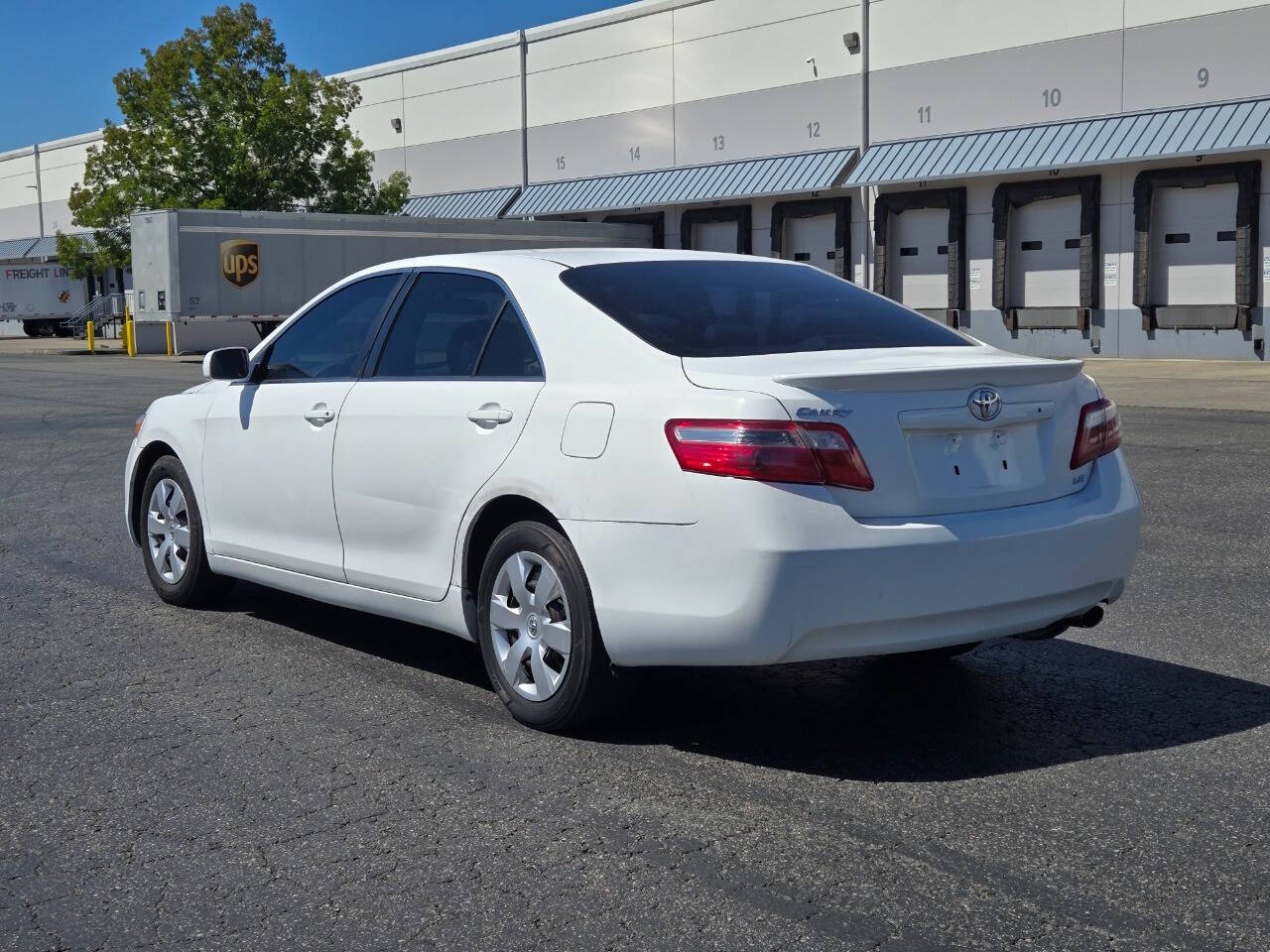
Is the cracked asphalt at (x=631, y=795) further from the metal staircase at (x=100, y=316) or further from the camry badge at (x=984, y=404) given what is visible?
the metal staircase at (x=100, y=316)

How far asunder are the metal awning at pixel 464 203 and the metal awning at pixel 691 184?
502mm

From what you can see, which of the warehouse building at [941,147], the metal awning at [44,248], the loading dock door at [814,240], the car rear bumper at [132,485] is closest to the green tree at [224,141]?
the warehouse building at [941,147]

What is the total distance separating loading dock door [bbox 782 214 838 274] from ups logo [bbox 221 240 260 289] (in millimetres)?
12816

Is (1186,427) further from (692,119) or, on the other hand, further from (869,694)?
(692,119)

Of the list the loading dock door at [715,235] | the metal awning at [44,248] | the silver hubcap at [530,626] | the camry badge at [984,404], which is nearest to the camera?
the camry badge at [984,404]

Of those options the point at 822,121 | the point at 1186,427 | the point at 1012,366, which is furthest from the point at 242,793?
the point at 822,121

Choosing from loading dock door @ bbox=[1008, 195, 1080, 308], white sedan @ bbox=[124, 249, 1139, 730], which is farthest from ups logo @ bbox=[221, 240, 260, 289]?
white sedan @ bbox=[124, 249, 1139, 730]

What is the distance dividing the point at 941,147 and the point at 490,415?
3095 cm

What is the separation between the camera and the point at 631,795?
14.1 ft

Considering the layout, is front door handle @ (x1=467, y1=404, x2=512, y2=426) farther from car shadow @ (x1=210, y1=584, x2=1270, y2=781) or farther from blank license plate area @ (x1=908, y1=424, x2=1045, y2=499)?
blank license plate area @ (x1=908, y1=424, x2=1045, y2=499)

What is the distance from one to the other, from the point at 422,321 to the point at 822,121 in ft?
109

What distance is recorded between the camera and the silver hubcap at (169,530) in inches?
271

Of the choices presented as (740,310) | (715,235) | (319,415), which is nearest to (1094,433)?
(740,310)

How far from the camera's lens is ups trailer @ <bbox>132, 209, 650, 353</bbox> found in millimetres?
34656
